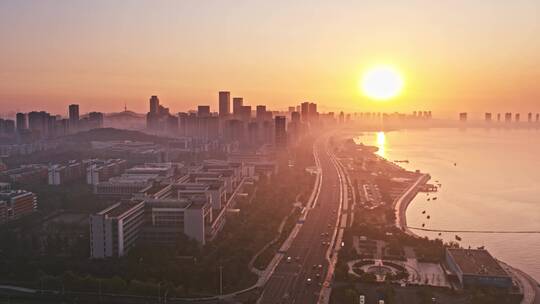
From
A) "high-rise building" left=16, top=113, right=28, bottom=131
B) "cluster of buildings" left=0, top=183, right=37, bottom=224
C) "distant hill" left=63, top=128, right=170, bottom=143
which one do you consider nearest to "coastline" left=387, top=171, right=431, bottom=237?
"cluster of buildings" left=0, top=183, right=37, bottom=224

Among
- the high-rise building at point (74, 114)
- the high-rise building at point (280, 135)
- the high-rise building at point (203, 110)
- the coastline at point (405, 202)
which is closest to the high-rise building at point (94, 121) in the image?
the high-rise building at point (74, 114)

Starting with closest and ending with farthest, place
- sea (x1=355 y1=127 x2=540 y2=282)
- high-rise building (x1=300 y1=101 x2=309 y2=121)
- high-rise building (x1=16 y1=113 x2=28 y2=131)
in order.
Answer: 1. sea (x1=355 y1=127 x2=540 y2=282)
2. high-rise building (x1=16 y1=113 x2=28 y2=131)
3. high-rise building (x1=300 y1=101 x2=309 y2=121)

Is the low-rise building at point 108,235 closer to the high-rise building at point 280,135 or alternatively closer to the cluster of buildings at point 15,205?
the cluster of buildings at point 15,205

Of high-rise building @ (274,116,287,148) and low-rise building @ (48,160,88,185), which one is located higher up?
high-rise building @ (274,116,287,148)

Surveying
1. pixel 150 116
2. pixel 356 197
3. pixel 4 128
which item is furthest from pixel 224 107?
pixel 356 197

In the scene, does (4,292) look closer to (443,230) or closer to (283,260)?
(283,260)

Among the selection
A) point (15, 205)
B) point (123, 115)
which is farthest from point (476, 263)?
point (123, 115)

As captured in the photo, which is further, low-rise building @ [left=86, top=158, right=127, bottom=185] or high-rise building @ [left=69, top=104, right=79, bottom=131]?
high-rise building @ [left=69, top=104, right=79, bottom=131]

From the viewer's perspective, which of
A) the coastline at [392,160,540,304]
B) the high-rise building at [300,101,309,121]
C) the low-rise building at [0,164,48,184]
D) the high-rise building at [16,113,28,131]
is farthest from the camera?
the high-rise building at [300,101,309,121]

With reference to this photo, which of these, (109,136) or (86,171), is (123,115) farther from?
(86,171)

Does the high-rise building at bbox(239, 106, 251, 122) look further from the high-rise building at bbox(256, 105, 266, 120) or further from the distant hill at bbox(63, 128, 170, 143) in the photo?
the distant hill at bbox(63, 128, 170, 143)
